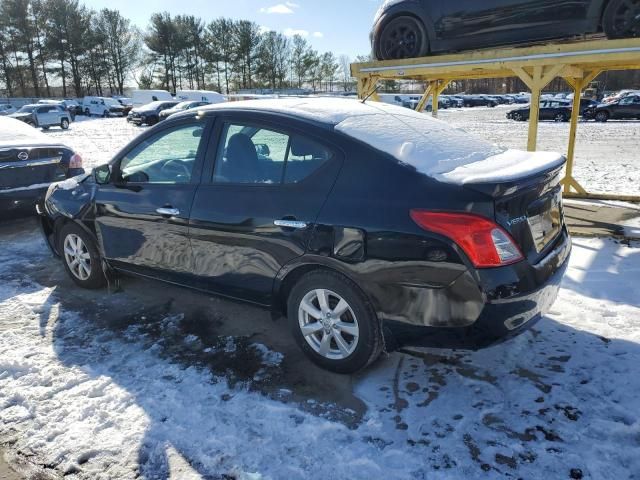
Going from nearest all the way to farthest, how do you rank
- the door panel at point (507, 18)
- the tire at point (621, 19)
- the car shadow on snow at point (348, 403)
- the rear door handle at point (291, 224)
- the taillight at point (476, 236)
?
the car shadow on snow at point (348, 403), the taillight at point (476, 236), the rear door handle at point (291, 224), the tire at point (621, 19), the door panel at point (507, 18)

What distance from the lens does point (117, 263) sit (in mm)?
4305

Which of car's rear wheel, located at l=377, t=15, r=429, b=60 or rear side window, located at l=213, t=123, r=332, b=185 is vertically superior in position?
car's rear wheel, located at l=377, t=15, r=429, b=60

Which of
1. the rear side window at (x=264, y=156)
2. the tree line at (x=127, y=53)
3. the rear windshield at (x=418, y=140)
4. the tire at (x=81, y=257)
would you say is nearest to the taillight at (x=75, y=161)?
the tire at (x=81, y=257)

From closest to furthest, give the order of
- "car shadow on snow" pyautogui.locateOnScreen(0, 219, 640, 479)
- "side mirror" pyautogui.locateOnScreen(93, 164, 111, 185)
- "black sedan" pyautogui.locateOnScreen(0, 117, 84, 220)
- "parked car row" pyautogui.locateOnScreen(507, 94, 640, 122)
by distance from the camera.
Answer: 1. "car shadow on snow" pyautogui.locateOnScreen(0, 219, 640, 479)
2. "side mirror" pyautogui.locateOnScreen(93, 164, 111, 185)
3. "black sedan" pyautogui.locateOnScreen(0, 117, 84, 220)
4. "parked car row" pyautogui.locateOnScreen(507, 94, 640, 122)

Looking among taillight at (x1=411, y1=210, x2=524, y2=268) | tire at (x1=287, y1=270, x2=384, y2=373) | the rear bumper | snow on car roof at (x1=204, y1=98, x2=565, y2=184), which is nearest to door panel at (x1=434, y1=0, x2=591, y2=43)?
snow on car roof at (x1=204, y1=98, x2=565, y2=184)

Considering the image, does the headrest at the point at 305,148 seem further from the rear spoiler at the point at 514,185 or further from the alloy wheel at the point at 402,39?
the alloy wheel at the point at 402,39

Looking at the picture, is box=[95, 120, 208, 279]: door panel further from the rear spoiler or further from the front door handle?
the rear spoiler

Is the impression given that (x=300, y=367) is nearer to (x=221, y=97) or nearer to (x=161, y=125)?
(x=161, y=125)

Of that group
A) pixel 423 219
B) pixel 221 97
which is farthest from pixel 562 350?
pixel 221 97

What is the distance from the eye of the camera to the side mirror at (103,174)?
4184mm

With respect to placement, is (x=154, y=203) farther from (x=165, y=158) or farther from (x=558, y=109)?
(x=558, y=109)

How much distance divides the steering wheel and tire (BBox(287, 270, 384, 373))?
1261 mm

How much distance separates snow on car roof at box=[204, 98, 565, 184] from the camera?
2.86 metres

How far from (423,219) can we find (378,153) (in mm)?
519
